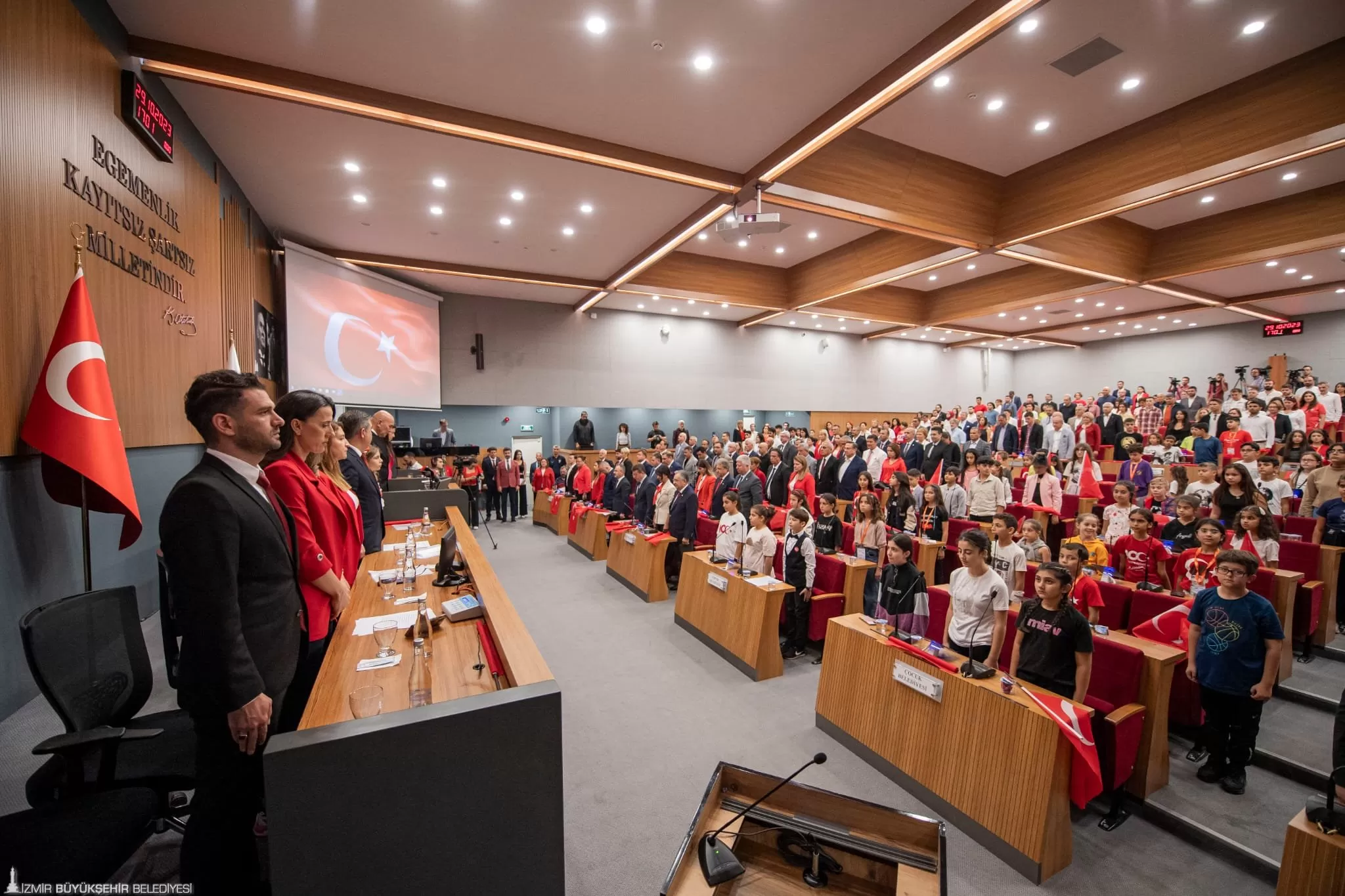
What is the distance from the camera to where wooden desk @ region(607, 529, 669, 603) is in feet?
19.8

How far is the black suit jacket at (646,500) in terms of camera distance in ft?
25.4

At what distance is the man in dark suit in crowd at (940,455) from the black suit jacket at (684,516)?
4554 millimetres

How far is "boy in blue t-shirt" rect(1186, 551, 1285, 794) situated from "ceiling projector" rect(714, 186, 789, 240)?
5242 mm

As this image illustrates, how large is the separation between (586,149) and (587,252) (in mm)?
3773

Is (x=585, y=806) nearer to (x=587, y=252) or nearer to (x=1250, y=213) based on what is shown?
(x=587, y=252)

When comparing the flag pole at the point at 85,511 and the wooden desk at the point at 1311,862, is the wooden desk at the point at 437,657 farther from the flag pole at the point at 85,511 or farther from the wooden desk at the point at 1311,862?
the wooden desk at the point at 1311,862

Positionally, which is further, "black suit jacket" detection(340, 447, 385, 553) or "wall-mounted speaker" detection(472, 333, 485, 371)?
"wall-mounted speaker" detection(472, 333, 485, 371)

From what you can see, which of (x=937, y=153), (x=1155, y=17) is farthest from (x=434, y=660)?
(x=937, y=153)

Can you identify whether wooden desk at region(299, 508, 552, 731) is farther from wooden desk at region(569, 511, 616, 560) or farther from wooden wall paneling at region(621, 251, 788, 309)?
wooden wall paneling at region(621, 251, 788, 309)

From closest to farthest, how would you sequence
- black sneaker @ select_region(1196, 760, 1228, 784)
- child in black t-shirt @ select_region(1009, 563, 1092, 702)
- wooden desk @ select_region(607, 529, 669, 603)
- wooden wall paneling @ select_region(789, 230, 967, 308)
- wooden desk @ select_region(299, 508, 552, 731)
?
1. wooden desk @ select_region(299, 508, 552, 731)
2. child in black t-shirt @ select_region(1009, 563, 1092, 702)
3. black sneaker @ select_region(1196, 760, 1228, 784)
4. wooden desk @ select_region(607, 529, 669, 603)
5. wooden wall paneling @ select_region(789, 230, 967, 308)

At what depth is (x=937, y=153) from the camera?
675 cm

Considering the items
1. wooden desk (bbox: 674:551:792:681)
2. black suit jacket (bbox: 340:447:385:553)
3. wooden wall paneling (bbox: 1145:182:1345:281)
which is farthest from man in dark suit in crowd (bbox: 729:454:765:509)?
wooden wall paneling (bbox: 1145:182:1345:281)

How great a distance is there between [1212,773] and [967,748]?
5.32 ft

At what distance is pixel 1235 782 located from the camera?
288 centimetres
